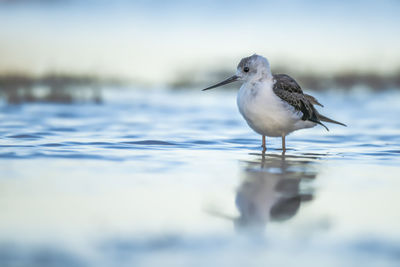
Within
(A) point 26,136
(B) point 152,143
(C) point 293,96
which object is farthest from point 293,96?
(A) point 26,136

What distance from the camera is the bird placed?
731 cm

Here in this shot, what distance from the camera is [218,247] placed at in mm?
3326

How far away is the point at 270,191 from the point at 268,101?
102 inches

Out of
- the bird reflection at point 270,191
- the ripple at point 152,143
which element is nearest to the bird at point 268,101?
the bird reflection at point 270,191

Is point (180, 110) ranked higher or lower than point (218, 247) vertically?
higher

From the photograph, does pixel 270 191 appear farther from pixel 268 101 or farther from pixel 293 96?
pixel 293 96

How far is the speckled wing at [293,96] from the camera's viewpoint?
7.45 metres

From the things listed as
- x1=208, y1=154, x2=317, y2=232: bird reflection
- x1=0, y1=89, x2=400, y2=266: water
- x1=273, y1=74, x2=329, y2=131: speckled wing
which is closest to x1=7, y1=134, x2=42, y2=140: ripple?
x1=0, y1=89, x2=400, y2=266: water

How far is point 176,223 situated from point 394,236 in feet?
4.67

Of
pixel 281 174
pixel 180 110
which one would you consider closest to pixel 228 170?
pixel 281 174

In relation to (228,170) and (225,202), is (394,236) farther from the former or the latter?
(228,170)

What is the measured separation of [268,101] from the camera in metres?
7.30

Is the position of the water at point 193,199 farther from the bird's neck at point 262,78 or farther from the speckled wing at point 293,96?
the bird's neck at point 262,78

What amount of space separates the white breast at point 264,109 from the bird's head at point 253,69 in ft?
0.44
